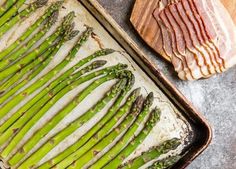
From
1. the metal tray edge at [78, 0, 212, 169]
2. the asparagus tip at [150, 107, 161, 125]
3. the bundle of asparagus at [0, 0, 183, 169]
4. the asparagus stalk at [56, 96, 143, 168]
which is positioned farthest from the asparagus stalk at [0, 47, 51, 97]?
the asparagus tip at [150, 107, 161, 125]

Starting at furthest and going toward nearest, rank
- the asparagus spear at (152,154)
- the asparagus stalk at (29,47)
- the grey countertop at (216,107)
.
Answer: the grey countertop at (216,107) → the asparagus stalk at (29,47) → the asparagus spear at (152,154)

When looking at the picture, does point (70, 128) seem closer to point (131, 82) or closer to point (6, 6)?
point (131, 82)

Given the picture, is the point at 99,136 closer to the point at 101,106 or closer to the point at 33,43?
the point at 101,106

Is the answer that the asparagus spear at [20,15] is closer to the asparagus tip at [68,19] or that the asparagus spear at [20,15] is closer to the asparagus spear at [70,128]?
the asparagus tip at [68,19]

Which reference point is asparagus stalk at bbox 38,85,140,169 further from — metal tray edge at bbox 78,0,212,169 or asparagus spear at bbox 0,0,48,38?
asparagus spear at bbox 0,0,48,38

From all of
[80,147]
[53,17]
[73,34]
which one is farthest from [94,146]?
[53,17]

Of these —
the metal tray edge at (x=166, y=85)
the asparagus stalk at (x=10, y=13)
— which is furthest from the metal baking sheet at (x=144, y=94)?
the asparagus stalk at (x=10, y=13)

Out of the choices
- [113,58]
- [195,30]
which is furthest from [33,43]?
[195,30]
